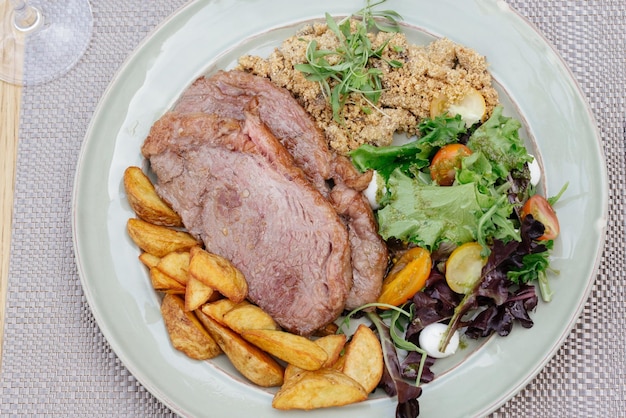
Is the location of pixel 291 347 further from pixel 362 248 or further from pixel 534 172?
pixel 534 172

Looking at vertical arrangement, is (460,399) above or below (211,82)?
below

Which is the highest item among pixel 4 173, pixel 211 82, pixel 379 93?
pixel 379 93

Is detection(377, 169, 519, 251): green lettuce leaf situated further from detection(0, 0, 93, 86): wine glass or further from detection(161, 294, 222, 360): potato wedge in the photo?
detection(0, 0, 93, 86): wine glass

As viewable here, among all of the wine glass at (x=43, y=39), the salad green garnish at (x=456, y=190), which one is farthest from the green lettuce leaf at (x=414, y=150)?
the wine glass at (x=43, y=39)

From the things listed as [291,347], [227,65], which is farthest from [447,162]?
[227,65]

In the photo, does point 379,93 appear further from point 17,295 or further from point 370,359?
point 17,295

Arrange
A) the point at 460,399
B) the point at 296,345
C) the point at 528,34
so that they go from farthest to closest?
1. the point at 528,34
2. the point at 460,399
3. the point at 296,345

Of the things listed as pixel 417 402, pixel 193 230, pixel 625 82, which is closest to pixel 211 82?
pixel 193 230

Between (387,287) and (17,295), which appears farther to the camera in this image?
(17,295)
